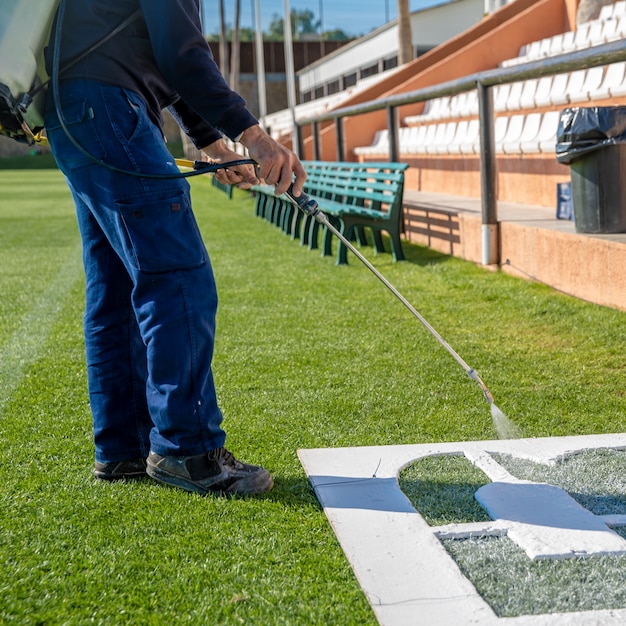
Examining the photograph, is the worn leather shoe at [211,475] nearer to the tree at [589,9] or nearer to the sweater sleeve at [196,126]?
the sweater sleeve at [196,126]

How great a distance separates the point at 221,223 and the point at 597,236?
7.70 metres

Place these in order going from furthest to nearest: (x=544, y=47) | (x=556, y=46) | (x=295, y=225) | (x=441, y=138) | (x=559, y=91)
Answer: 1. (x=544, y=47)
2. (x=441, y=138)
3. (x=556, y=46)
4. (x=295, y=225)
5. (x=559, y=91)

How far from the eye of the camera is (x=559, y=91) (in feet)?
27.6

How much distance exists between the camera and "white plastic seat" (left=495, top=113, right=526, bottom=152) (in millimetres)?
8586

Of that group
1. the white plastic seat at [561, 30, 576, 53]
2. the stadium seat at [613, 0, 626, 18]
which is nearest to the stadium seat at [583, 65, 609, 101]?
the white plastic seat at [561, 30, 576, 53]

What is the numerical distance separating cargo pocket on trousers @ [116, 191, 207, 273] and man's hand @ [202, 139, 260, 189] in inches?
14.7

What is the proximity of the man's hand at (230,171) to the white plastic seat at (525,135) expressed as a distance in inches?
215

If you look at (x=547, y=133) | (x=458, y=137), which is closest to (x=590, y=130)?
(x=547, y=133)

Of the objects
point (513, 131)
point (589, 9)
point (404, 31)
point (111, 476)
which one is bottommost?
point (111, 476)

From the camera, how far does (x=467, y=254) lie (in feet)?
23.2

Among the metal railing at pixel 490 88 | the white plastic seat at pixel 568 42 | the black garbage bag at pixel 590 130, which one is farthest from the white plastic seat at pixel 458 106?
the black garbage bag at pixel 590 130

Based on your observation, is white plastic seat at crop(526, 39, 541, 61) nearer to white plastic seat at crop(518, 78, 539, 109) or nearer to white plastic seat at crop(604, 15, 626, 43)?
white plastic seat at crop(604, 15, 626, 43)

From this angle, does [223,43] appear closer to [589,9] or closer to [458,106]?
[458,106]

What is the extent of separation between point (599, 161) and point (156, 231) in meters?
3.51
